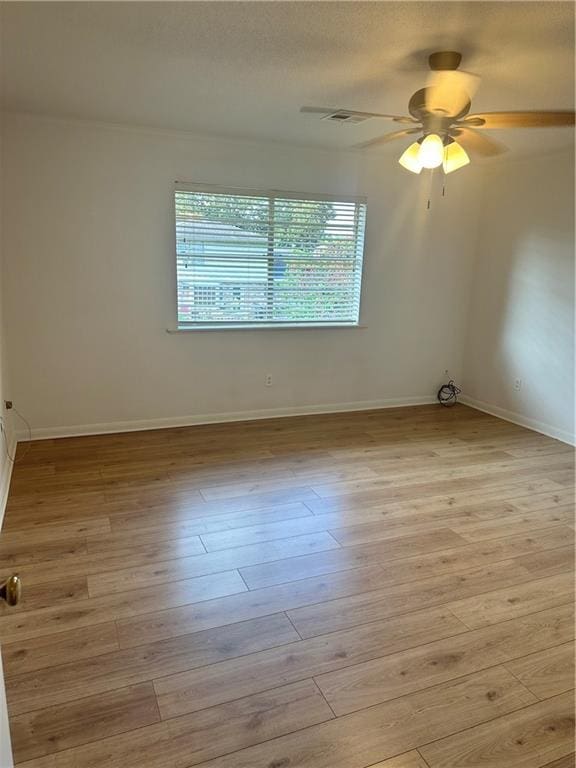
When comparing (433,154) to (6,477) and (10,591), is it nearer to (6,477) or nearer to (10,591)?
(10,591)

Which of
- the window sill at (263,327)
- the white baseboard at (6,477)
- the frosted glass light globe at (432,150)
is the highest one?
the frosted glass light globe at (432,150)

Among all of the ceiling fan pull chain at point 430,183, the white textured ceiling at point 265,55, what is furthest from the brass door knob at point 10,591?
the ceiling fan pull chain at point 430,183

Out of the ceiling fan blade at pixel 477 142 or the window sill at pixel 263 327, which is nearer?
the ceiling fan blade at pixel 477 142

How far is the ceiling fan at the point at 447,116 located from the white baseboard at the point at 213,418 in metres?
2.64

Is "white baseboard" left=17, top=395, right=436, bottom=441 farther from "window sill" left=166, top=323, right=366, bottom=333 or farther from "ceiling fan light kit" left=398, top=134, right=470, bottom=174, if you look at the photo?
"ceiling fan light kit" left=398, top=134, right=470, bottom=174

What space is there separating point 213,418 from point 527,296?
3.09 m

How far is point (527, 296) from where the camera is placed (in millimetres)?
4703

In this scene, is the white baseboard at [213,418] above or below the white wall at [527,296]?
below

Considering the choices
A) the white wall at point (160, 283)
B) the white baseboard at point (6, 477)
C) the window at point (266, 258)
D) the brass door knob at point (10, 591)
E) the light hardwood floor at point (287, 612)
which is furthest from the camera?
the window at point (266, 258)

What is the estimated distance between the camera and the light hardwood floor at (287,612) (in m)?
1.62

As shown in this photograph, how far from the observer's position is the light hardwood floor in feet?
5.31

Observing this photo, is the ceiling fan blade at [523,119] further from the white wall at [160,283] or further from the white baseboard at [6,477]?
the white baseboard at [6,477]

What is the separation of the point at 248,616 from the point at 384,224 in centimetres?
376

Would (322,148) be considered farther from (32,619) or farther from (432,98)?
(32,619)
